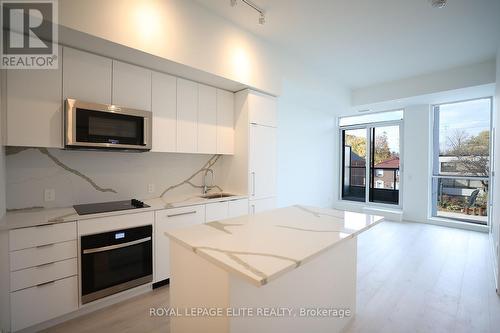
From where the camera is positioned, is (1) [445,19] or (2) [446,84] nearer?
(1) [445,19]

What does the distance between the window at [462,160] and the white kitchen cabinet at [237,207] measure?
188 inches

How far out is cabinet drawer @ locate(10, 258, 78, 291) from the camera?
69.9 inches

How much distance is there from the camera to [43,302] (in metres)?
1.89

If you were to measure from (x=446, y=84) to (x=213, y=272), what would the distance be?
210 inches

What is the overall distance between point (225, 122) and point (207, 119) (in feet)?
0.98

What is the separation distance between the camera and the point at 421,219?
5.44 meters

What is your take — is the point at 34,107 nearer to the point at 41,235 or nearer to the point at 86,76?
the point at 86,76

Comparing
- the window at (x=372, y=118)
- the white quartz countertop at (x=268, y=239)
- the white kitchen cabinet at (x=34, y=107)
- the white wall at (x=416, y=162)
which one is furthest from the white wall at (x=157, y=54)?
the white wall at (x=416, y=162)

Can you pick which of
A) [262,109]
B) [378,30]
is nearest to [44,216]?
[262,109]

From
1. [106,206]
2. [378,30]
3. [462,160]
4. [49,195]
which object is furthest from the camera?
[462,160]

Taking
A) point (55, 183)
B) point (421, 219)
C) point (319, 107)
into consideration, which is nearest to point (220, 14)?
point (55, 183)

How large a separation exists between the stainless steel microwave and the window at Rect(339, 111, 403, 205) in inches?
225

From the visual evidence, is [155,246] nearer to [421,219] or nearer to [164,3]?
[164,3]

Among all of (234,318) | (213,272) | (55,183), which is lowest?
(234,318)
